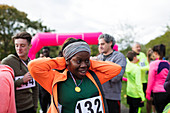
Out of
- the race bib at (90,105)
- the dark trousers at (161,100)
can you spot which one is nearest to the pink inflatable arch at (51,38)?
the dark trousers at (161,100)

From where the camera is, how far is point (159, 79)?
119 inches

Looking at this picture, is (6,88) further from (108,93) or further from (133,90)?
(133,90)

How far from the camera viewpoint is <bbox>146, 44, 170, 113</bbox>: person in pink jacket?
2884 mm

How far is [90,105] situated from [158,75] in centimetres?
227

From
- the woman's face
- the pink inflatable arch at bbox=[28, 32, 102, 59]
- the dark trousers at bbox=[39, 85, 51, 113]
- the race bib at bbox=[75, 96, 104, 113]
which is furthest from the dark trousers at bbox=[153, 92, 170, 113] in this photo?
the pink inflatable arch at bbox=[28, 32, 102, 59]

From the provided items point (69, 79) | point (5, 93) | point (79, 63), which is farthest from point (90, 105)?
point (5, 93)

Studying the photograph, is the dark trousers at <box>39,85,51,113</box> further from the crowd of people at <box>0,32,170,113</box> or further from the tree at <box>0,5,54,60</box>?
the tree at <box>0,5,54,60</box>

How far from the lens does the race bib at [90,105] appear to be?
1.44 m

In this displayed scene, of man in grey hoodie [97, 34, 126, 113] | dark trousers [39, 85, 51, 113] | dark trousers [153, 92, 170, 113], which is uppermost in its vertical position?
man in grey hoodie [97, 34, 126, 113]

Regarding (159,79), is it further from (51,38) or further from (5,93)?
(51,38)

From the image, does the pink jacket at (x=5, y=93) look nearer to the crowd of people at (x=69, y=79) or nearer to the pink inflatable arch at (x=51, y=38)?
the crowd of people at (x=69, y=79)

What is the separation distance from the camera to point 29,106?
7.43ft

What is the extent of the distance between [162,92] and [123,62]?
4.28ft

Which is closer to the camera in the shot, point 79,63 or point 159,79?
point 79,63
